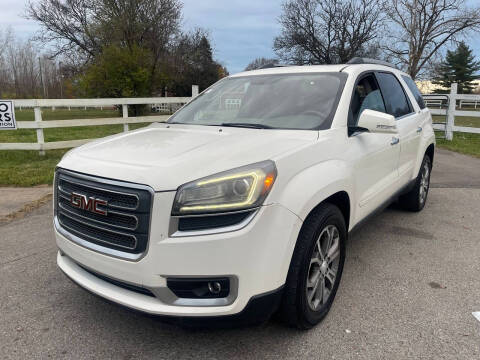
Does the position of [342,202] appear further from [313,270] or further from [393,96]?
[393,96]

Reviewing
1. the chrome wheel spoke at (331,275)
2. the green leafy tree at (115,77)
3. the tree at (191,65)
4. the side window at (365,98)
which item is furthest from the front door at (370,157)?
the tree at (191,65)

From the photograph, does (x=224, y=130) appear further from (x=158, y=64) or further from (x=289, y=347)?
(x=158, y=64)

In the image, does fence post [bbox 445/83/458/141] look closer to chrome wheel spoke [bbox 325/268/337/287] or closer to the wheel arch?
the wheel arch

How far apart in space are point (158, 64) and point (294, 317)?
101 feet

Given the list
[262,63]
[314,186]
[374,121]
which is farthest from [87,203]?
[262,63]

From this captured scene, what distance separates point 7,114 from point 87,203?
678cm

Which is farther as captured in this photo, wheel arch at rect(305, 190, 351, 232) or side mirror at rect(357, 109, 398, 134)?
side mirror at rect(357, 109, 398, 134)

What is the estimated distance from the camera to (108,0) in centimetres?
2683

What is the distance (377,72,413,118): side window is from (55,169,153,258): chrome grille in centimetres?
296

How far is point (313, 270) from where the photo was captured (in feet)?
8.53

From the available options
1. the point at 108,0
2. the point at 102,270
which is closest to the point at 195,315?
the point at 102,270

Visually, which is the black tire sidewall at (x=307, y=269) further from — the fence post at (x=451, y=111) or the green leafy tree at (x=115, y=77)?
the green leafy tree at (x=115, y=77)

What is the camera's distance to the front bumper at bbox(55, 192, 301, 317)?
2.03 metres

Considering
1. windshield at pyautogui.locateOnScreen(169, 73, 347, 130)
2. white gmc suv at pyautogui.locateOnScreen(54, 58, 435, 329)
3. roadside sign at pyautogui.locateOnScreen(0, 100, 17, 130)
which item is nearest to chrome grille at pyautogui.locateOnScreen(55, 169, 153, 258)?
white gmc suv at pyautogui.locateOnScreen(54, 58, 435, 329)
